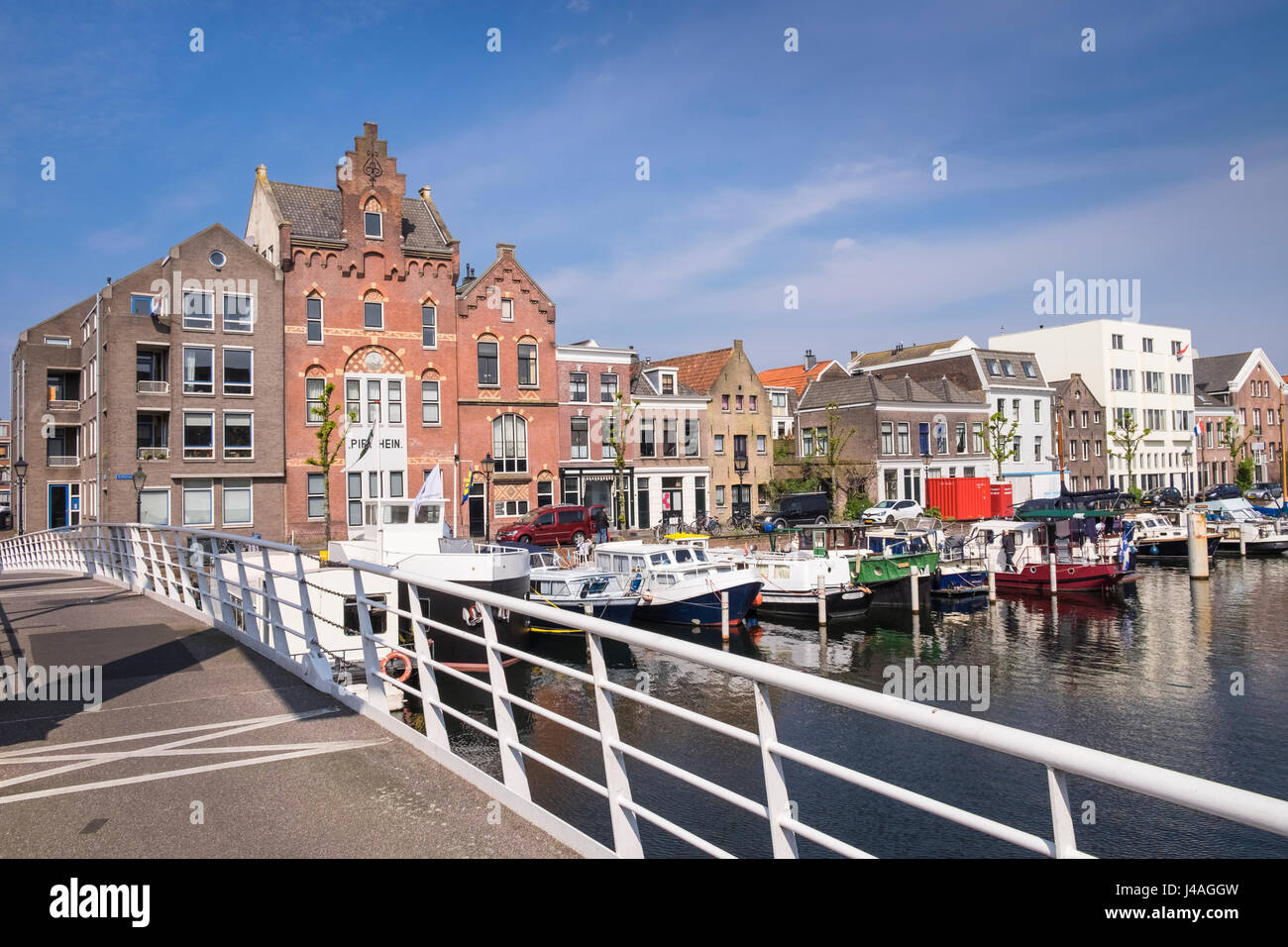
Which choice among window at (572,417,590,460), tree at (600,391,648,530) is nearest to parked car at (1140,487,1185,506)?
tree at (600,391,648,530)

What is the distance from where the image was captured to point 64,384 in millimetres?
49812

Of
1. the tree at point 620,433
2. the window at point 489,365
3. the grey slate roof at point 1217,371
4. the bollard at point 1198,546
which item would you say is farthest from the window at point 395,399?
the grey slate roof at point 1217,371

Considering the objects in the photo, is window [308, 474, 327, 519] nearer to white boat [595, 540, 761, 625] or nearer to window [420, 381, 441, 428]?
window [420, 381, 441, 428]

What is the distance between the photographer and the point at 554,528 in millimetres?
40656

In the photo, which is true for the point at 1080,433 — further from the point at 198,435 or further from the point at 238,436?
the point at 198,435

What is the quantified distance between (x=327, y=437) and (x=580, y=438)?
14.9 m

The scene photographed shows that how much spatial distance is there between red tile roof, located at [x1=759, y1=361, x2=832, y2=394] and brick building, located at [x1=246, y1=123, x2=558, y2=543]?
25463 millimetres

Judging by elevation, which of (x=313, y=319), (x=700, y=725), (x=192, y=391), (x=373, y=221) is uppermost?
(x=373, y=221)

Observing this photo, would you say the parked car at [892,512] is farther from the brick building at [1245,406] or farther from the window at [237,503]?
the brick building at [1245,406]

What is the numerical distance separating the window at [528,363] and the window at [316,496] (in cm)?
1186

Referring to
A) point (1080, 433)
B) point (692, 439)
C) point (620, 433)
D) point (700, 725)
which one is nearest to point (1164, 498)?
point (1080, 433)

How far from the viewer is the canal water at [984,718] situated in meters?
13.5

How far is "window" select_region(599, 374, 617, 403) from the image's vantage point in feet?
162

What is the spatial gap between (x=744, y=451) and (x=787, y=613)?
2439 centimetres
